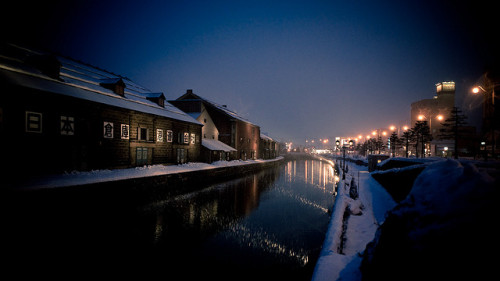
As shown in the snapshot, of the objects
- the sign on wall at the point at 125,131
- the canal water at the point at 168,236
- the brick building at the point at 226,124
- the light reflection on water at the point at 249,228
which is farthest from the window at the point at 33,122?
the brick building at the point at 226,124

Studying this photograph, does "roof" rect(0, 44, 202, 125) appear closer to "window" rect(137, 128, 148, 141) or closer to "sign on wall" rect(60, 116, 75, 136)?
"sign on wall" rect(60, 116, 75, 136)

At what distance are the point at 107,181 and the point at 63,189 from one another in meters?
2.32

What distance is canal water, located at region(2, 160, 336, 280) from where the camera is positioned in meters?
7.35

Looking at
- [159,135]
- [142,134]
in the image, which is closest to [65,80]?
[142,134]

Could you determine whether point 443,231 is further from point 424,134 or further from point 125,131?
point 424,134

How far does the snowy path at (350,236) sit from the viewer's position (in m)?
5.42

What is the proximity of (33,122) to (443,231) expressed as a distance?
70.3 feet

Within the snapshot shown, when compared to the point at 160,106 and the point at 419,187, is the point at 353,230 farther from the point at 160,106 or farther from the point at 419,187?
the point at 160,106

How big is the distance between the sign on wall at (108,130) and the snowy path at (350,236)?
19735 millimetres

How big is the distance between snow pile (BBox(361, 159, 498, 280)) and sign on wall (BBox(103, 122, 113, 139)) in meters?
21.4

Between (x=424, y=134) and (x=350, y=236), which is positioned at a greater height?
(x=424, y=134)

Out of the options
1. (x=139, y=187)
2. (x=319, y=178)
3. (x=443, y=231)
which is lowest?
(x=319, y=178)

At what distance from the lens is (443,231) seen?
327 centimetres

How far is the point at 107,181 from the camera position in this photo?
540 inches
